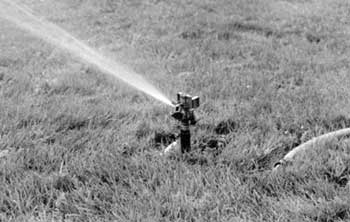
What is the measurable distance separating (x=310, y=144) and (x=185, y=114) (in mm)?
813

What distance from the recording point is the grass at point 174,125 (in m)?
2.10

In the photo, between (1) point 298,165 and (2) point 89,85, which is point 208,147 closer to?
(1) point 298,165

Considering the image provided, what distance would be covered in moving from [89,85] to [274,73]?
177 centimetres

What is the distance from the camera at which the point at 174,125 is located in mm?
2998

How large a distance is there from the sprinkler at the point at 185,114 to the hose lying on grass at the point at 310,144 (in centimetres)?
54

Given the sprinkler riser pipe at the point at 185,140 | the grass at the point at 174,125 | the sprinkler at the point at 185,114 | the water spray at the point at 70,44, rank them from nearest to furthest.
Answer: the grass at the point at 174,125 < the sprinkler at the point at 185,114 < the sprinkler riser pipe at the point at 185,140 < the water spray at the point at 70,44

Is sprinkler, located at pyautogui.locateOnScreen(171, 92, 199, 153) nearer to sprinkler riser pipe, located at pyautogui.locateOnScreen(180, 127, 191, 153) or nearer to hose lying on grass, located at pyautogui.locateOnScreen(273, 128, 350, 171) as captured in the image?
sprinkler riser pipe, located at pyautogui.locateOnScreen(180, 127, 191, 153)

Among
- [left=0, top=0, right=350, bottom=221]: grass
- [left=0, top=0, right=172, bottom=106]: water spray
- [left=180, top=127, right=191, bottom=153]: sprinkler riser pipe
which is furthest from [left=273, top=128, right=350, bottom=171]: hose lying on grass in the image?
[left=0, top=0, right=172, bottom=106]: water spray

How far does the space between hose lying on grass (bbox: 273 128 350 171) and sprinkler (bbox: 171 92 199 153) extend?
54cm

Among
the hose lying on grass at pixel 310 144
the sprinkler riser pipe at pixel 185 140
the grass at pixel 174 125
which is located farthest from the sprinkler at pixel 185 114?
the hose lying on grass at pixel 310 144

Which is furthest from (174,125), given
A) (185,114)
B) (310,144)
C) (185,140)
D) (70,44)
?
(70,44)

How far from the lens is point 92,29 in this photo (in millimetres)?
5766

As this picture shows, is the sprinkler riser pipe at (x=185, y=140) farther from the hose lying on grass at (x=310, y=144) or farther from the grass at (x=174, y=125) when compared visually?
the hose lying on grass at (x=310, y=144)

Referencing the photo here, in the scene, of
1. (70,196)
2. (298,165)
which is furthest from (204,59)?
(70,196)
